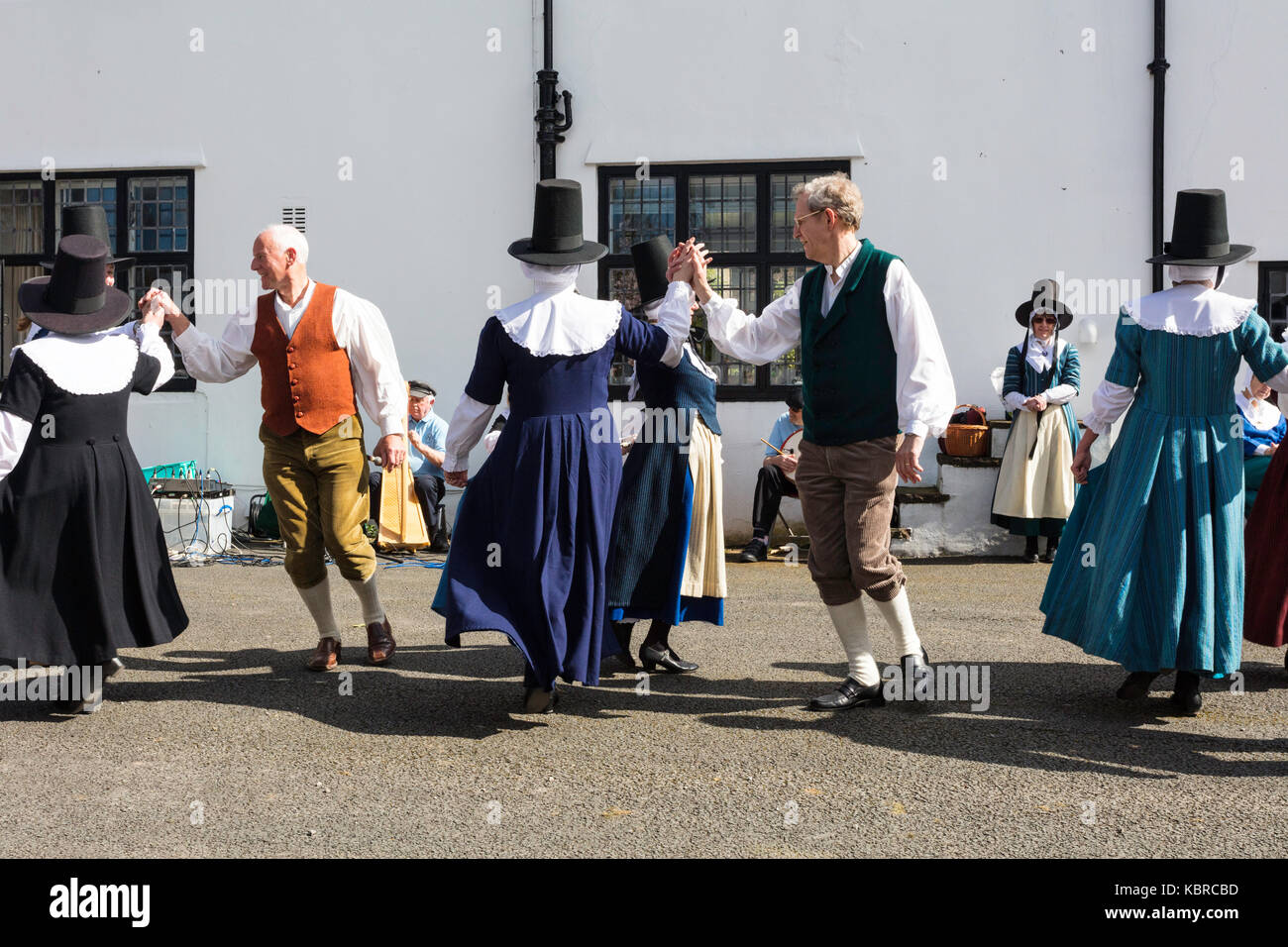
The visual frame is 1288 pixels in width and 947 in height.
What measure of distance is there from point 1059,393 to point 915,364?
5.38 meters

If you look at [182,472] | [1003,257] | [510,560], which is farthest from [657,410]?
[182,472]

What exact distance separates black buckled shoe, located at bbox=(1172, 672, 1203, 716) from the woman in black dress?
3975 mm

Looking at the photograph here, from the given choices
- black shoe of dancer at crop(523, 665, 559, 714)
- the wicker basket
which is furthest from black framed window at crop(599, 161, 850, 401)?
Result: black shoe of dancer at crop(523, 665, 559, 714)

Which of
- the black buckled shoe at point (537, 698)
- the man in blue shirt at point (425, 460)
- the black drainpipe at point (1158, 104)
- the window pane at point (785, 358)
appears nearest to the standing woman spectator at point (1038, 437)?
the black drainpipe at point (1158, 104)

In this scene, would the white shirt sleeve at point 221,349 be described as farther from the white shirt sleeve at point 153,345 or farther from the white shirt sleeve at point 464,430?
the white shirt sleeve at point 464,430

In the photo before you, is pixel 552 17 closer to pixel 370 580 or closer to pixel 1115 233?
pixel 1115 233

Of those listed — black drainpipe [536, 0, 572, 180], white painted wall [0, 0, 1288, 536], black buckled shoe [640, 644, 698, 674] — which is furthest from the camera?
black drainpipe [536, 0, 572, 180]

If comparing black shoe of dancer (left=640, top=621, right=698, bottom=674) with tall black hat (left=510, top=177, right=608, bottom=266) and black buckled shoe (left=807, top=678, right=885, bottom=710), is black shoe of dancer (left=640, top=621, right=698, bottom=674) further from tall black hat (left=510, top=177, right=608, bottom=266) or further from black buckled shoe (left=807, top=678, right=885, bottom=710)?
tall black hat (left=510, top=177, right=608, bottom=266)

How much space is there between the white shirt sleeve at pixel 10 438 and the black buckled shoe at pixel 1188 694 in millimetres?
4512

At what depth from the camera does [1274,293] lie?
1009cm

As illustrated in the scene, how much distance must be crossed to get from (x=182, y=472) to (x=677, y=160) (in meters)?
4.87

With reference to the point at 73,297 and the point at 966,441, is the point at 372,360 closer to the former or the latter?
the point at 73,297

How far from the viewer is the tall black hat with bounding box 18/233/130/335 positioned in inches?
202

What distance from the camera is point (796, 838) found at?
3584 millimetres
